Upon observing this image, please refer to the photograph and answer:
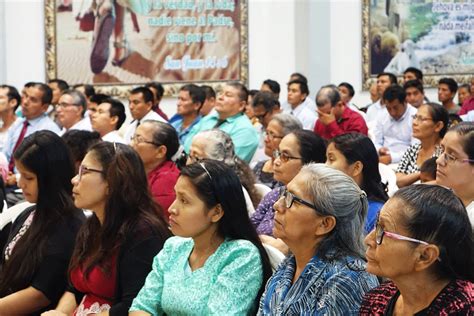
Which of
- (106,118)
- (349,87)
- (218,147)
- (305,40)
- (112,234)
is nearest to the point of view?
(112,234)

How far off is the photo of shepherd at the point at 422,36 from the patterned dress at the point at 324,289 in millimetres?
10290

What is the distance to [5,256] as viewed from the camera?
401cm

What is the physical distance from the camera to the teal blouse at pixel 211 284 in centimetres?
309

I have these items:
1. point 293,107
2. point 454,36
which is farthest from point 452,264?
point 454,36

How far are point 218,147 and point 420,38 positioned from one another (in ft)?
28.6

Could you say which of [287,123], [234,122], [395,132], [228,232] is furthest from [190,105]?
[228,232]

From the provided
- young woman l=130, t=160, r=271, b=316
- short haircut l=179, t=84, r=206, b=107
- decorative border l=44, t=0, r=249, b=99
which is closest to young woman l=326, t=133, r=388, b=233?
young woman l=130, t=160, r=271, b=316

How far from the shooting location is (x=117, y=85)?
1152 centimetres

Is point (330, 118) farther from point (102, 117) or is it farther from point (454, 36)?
point (454, 36)

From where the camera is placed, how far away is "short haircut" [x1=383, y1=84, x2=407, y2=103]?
8.78 metres

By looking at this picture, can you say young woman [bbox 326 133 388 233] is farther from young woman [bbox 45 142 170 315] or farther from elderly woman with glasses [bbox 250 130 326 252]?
young woman [bbox 45 142 170 315]

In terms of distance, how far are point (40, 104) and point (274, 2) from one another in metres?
4.75

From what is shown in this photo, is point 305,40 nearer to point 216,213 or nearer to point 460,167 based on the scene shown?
point 460,167

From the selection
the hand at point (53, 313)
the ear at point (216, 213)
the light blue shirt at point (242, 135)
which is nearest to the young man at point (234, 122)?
the light blue shirt at point (242, 135)
